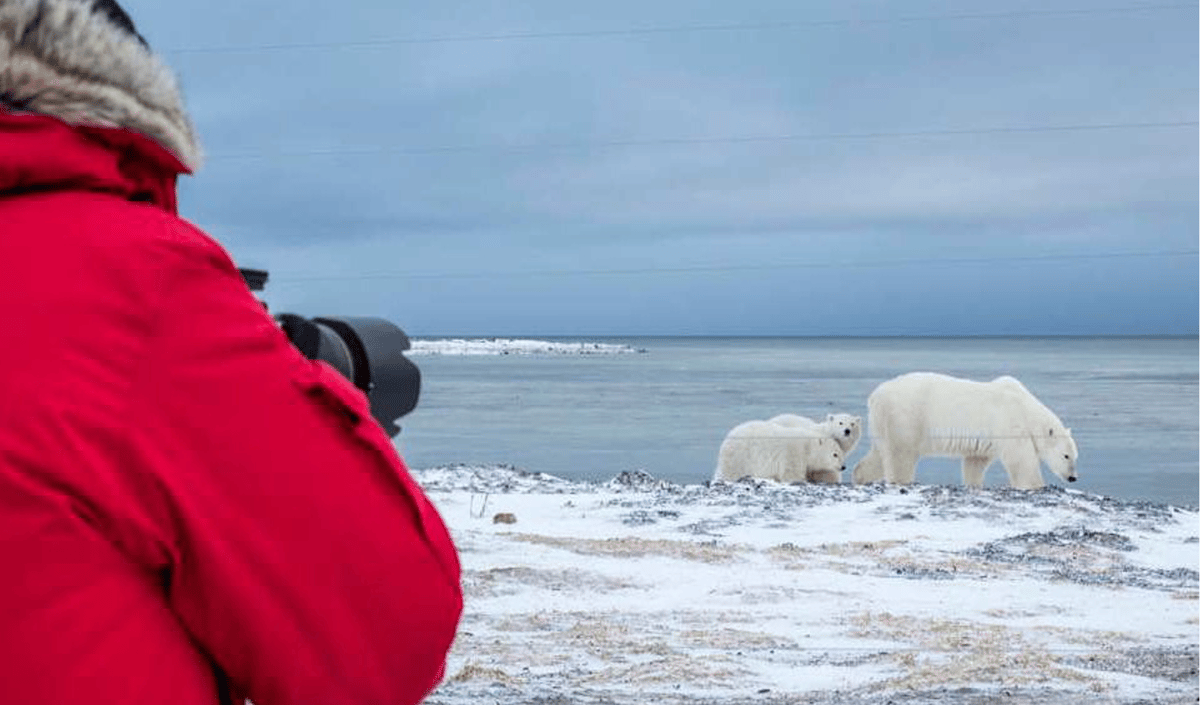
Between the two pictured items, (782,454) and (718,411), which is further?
(718,411)

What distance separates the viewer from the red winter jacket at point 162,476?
0.93m

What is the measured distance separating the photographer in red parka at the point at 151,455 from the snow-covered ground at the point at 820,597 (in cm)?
345

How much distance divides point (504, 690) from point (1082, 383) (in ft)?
109

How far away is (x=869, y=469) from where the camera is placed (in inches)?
589

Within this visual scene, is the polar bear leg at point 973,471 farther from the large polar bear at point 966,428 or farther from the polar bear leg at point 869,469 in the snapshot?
the polar bear leg at point 869,469

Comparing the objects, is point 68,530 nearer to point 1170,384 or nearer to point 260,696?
point 260,696

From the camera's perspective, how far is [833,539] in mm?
9133

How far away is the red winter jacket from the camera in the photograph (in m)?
0.93

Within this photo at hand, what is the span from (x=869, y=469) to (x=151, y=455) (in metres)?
14.4

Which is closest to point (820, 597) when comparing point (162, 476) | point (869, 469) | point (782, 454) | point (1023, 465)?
point (162, 476)

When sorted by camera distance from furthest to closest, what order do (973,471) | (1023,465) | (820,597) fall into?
(973,471) → (1023,465) → (820,597)

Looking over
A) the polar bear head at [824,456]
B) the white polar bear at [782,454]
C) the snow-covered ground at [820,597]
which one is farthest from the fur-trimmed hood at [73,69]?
the polar bear head at [824,456]

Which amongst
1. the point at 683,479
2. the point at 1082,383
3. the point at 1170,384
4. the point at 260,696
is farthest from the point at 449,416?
the point at 260,696

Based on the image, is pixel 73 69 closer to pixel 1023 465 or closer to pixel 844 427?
pixel 844 427
